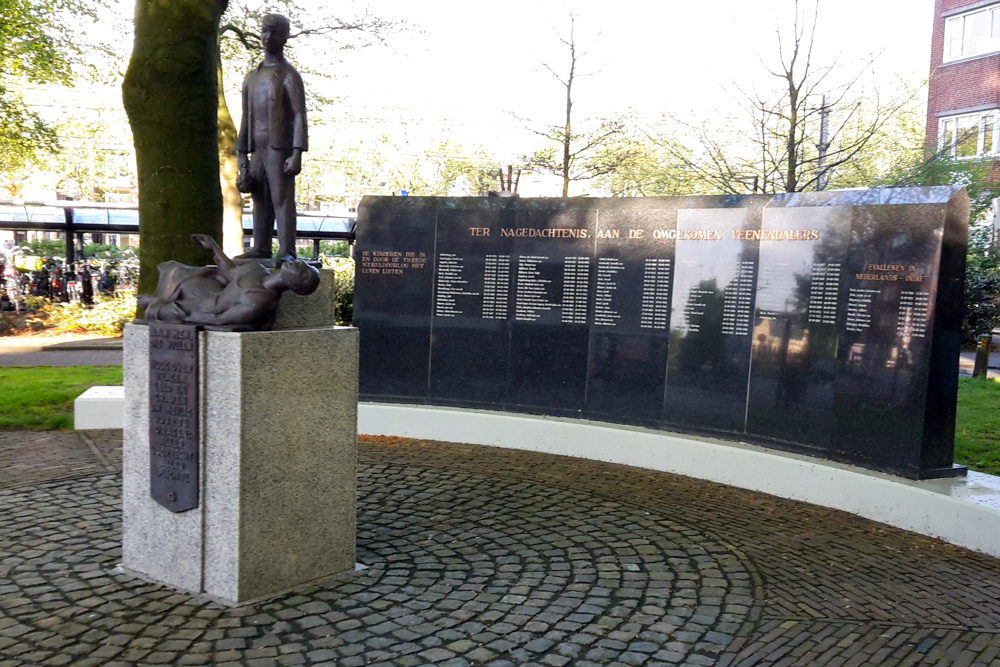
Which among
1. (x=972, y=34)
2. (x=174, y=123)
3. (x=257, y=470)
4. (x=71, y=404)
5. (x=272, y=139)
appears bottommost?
(x=71, y=404)

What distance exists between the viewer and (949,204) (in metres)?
6.59

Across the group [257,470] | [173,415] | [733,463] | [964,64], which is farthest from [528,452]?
[964,64]

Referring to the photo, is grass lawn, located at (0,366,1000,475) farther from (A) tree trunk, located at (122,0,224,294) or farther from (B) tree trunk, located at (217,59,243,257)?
(B) tree trunk, located at (217,59,243,257)

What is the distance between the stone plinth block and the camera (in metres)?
4.54

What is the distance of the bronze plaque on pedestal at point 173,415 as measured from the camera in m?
4.59

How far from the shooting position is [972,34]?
97.1ft

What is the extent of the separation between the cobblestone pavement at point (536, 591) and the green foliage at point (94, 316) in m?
13.4

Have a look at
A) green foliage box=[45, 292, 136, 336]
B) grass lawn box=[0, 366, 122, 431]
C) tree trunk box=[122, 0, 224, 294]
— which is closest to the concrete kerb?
grass lawn box=[0, 366, 122, 431]

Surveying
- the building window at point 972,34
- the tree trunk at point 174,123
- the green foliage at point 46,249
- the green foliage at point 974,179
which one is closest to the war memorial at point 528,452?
the tree trunk at point 174,123

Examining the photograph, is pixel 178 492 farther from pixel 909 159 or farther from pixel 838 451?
pixel 909 159

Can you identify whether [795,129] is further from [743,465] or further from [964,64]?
[964,64]

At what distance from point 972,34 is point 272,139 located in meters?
31.5

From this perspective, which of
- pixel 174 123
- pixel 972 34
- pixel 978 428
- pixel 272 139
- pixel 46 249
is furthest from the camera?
pixel 46 249

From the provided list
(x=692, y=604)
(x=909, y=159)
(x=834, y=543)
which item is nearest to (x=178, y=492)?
(x=692, y=604)
